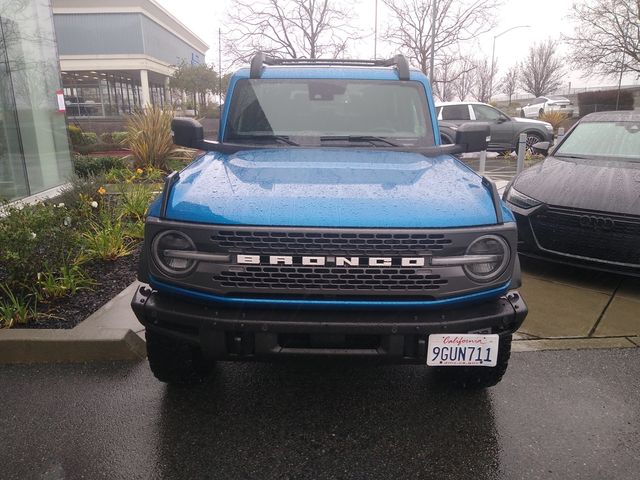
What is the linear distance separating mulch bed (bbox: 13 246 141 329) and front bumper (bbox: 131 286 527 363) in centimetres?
176

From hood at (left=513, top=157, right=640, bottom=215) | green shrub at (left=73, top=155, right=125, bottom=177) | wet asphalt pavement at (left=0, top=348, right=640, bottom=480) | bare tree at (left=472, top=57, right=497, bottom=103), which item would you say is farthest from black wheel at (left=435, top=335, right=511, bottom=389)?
bare tree at (left=472, top=57, right=497, bottom=103)

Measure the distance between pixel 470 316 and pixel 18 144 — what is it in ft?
25.6

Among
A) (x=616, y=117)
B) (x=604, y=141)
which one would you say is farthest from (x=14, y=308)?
(x=616, y=117)

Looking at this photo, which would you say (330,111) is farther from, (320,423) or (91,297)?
(91,297)

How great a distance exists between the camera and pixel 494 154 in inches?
690

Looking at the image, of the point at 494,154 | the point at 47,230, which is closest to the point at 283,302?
the point at 47,230

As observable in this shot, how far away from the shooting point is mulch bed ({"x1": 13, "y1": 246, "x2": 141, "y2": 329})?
12.2 feet

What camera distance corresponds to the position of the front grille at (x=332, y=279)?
2256 mm

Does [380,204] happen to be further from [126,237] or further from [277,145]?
[126,237]

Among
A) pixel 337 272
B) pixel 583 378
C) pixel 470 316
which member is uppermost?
pixel 337 272

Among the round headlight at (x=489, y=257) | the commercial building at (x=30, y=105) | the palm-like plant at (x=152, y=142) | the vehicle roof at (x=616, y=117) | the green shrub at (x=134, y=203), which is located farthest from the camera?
the palm-like plant at (x=152, y=142)

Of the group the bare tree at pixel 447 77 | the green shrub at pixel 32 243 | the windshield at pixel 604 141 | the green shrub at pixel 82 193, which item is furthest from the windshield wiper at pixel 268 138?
the bare tree at pixel 447 77

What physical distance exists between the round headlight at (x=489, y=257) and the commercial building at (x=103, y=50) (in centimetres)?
3789

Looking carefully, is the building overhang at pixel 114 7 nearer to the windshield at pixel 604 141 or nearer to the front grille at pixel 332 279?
the windshield at pixel 604 141
